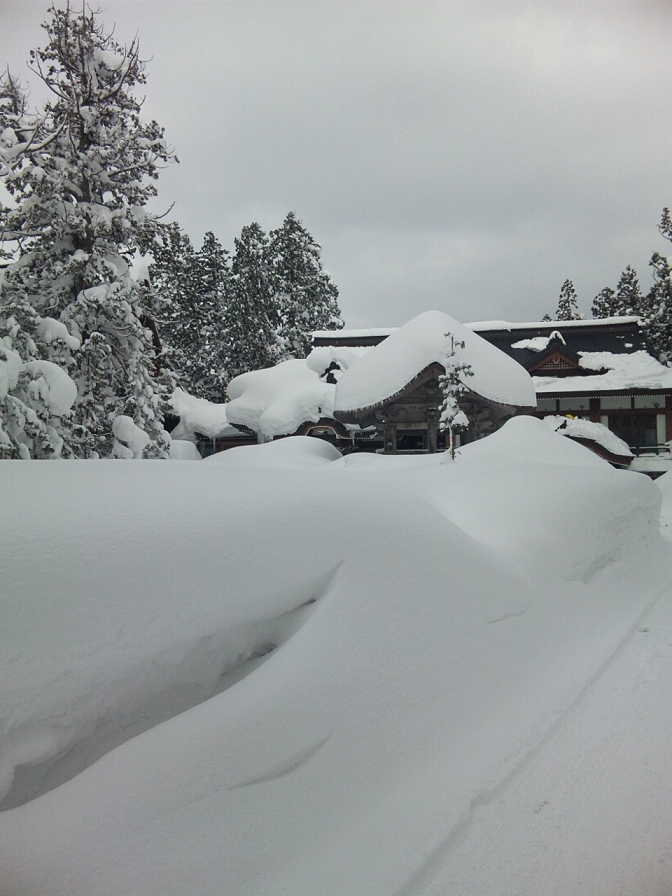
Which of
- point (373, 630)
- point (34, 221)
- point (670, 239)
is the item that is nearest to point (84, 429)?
point (34, 221)

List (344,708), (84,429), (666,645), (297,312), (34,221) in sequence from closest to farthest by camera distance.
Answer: (344,708) < (666,645) < (84,429) < (34,221) < (297,312)

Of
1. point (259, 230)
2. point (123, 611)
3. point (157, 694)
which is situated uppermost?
point (259, 230)

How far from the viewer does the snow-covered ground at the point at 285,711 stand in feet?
6.05

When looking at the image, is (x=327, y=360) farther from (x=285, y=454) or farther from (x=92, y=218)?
(x=92, y=218)

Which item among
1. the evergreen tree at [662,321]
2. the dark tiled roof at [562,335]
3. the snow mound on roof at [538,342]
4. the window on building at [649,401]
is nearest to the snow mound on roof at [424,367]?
the window on building at [649,401]

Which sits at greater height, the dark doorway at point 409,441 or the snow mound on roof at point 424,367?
the snow mound on roof at point 424,367

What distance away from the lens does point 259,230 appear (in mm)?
42656

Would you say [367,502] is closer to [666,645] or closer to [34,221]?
[666,645]

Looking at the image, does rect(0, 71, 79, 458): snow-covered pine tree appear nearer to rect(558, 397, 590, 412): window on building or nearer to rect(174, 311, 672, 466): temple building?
rect(174, 311, 672, 466): temple building

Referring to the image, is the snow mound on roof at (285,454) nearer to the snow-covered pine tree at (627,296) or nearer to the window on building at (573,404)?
the window on building at (573,404)

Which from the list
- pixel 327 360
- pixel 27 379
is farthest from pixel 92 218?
pixel 327 360

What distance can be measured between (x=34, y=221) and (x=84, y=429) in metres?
4.17

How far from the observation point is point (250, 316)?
37406mm

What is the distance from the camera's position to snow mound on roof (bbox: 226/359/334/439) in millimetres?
22906
